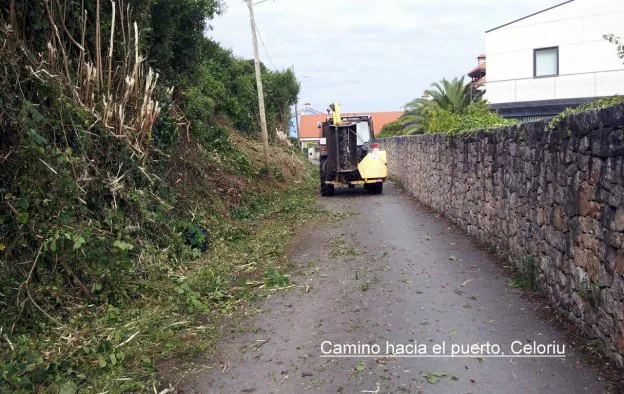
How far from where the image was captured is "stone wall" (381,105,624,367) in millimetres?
4449

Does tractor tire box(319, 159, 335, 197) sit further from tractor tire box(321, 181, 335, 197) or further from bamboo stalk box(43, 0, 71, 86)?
bamboo stalk box(43, 0, 71, 86)

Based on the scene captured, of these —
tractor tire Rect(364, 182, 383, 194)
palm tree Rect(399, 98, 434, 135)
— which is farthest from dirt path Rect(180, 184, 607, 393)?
palm tree Rect(399, 98, 434, 135)


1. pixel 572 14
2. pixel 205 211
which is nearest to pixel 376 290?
pixel 205 211

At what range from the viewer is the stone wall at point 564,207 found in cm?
445

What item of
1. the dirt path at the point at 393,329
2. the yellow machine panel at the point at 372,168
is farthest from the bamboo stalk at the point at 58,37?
the yellow machine panel at the point at 372,168

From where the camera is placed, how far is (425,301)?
20.6 ft

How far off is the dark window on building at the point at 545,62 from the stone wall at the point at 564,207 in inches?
708

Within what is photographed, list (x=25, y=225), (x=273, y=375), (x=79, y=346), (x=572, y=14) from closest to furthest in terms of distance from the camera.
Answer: (x=273, y=375), (x=79, y=346), (x=25, y=225), (x=572, y=14)

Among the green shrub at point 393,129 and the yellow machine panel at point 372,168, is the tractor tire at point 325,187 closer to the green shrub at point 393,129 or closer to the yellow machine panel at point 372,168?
the yellow machine panel at point 372,168

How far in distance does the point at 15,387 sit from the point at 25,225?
211 cm

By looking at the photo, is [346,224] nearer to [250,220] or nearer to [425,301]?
[250,220]

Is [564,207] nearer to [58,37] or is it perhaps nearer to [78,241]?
[78,241]

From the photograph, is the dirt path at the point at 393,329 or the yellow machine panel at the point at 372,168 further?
the yellow machine panel at the point at 372,168

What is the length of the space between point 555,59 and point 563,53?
0.43 m
